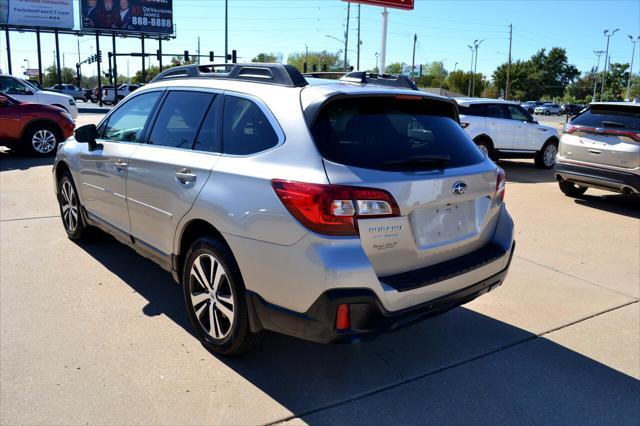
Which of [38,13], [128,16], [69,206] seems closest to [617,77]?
[128,16]

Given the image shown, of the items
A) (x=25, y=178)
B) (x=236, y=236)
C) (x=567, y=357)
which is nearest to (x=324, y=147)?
(x=236, y=236)

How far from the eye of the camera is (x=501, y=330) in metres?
3.92

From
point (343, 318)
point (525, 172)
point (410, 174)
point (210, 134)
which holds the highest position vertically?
point (210, 134)

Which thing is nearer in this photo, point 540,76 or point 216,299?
point 216,299

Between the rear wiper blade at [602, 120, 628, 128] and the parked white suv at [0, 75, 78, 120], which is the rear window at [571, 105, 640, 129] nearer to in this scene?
the rear wiper blade at [602, 120, 628, 128]

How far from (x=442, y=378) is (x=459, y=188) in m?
1.19

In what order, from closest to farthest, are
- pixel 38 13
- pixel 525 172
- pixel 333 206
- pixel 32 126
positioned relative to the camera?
pixel 333 206, pixel 32 126, pixel 525 172, pixel 38 13

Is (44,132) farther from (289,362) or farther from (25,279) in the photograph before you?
(289,362)

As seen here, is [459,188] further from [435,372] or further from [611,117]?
[611,117]

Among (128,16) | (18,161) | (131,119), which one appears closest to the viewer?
(131,119)

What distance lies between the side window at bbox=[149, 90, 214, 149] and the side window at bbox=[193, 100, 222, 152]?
0.06m

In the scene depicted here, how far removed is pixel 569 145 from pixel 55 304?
26.1ft

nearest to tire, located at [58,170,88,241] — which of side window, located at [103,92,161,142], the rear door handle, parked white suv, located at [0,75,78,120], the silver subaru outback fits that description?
side window, located at [103,92,161,142]

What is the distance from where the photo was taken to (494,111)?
12.6 metres
